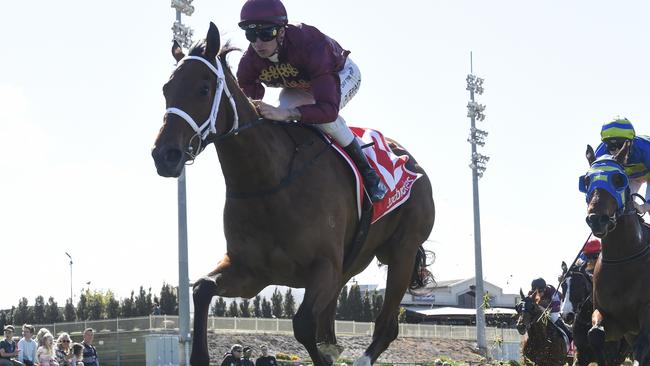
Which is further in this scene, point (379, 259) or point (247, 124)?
point (379, 259)

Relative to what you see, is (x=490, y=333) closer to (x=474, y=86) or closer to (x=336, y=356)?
(x=474, y=86)

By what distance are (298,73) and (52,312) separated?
51.4 metres

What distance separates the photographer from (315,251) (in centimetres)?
711

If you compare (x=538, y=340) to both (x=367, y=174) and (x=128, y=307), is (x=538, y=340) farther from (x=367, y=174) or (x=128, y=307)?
(x=128, y=307)

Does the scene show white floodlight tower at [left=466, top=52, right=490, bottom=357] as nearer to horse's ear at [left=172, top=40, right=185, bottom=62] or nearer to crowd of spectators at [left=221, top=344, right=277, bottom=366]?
crowd of spectators at [left=221, top=344, right=277, bottom=366]

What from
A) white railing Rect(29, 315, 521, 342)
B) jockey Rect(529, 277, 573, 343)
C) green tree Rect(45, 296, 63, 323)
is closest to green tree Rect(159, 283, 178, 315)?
white railing Rect(29, 315, 521, 342)

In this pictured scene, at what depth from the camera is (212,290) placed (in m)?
6.92

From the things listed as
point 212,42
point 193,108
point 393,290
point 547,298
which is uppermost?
point 212,42

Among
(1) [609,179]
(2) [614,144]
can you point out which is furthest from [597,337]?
(2) [614,144]

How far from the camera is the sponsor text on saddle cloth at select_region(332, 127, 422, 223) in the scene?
8102mm

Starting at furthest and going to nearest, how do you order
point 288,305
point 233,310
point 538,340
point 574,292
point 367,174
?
point 288,305 < point 233,310 < point 538,340 < point 574,292 < point 367,174

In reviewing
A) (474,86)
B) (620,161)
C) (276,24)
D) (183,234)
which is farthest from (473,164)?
(276,24)

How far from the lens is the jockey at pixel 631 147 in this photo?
419 inches

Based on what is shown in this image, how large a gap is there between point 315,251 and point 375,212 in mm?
1222
